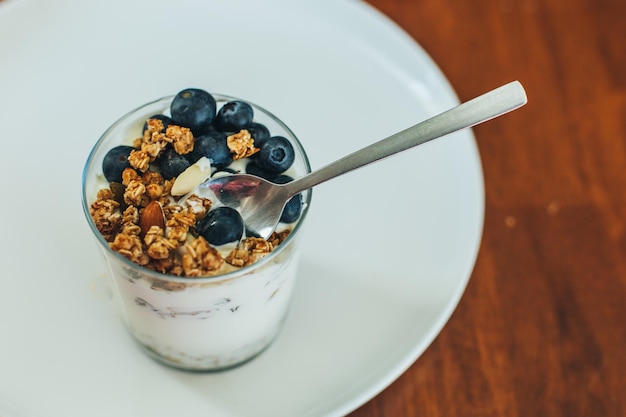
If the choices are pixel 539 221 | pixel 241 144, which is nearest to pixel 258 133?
pixel 241 144

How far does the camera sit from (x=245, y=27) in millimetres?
1270

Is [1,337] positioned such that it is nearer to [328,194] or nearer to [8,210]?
[8,210]

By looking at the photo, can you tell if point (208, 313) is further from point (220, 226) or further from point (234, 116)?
point (234, 116)

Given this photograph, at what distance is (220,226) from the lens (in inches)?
30.3

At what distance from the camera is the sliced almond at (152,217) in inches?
30.6

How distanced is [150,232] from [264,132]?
0.19 meters

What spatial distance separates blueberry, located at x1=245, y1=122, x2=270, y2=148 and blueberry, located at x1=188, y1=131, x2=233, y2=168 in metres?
0.03

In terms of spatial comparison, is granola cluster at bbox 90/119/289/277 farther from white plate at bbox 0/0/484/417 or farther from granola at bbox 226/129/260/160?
white plate at bbox 0/0/484/417

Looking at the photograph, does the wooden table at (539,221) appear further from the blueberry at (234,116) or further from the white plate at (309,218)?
the blueberry at (234,116)

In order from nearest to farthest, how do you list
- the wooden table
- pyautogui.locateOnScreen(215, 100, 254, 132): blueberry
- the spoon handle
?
the spoon handle < pyautogui.locateOnScreen(215, 100, 254, 132): blueberry < the wooden table

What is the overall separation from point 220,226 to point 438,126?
258 mm

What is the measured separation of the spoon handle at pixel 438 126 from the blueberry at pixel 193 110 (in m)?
0.13

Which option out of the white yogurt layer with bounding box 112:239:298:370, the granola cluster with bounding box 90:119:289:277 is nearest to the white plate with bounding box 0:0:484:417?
the white yogurt layer with bounding box 112:239:298:370

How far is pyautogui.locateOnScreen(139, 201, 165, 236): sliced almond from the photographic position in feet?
2.55
